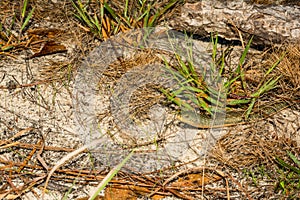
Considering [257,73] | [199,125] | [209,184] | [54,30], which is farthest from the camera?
[54,30]

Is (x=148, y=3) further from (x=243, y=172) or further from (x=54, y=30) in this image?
(x=243, y=172)

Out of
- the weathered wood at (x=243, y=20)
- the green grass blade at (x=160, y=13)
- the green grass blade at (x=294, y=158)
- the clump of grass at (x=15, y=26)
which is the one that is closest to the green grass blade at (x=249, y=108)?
the green grass blade at (x=294, y=158)

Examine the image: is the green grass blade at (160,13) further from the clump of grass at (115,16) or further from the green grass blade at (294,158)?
the green grass blade at (294,158)

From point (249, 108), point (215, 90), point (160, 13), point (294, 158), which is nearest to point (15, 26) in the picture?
point (160, 13)

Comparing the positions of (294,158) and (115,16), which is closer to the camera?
(294,158)

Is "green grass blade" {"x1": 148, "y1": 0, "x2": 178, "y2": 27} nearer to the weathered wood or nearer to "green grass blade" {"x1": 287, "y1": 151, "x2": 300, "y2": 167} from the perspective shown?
the weathered wood

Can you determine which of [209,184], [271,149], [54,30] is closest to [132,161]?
[209,184]

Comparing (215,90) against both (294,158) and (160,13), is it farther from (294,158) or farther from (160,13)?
(160,13)
